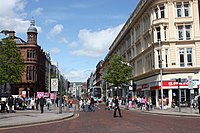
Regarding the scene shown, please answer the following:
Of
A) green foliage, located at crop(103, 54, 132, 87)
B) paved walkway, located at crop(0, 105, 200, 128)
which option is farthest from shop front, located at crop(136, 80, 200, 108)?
paved walkway, located at crop(0, 105, 200, 128)

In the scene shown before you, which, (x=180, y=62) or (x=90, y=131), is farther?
(x=180, y=62)

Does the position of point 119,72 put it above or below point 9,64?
below

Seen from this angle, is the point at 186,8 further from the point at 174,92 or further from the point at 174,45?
the point at 174,92

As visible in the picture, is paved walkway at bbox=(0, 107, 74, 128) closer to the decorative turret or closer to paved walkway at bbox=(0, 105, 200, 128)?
paved walkway at bbox=(0, 105, 200, 128)

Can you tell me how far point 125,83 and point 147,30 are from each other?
14387mm

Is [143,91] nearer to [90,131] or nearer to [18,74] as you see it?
[18,74]

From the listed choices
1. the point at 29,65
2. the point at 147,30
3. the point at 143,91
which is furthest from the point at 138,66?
the point at 29,65

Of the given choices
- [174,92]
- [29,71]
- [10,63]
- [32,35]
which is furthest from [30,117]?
[32,35]

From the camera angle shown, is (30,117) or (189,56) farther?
(189,56)

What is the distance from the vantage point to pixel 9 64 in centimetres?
4444

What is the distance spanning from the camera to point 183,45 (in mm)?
45812

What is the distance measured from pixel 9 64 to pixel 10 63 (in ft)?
1.33

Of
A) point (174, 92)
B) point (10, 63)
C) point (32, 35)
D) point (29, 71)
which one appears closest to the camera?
point (10, 63)

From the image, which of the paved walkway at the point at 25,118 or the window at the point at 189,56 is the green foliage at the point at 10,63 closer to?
the paved walkway at the point at 25,118
